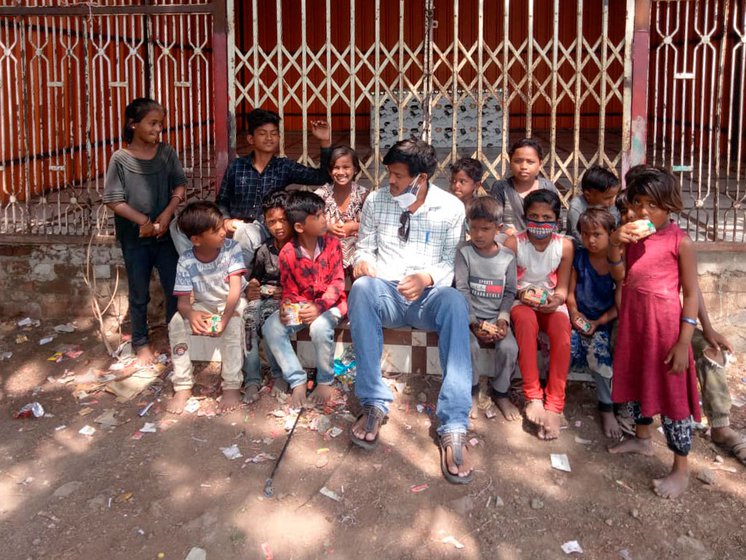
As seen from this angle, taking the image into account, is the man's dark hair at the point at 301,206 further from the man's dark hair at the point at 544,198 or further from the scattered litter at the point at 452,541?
the scattered litter at the point at 452,541

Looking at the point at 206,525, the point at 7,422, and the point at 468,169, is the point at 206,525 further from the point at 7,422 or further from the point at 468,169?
the point at 468,169

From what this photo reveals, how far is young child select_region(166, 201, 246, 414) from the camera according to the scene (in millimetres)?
4012

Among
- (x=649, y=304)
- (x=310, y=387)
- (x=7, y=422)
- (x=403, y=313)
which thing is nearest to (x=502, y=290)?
(x=403, y=313)

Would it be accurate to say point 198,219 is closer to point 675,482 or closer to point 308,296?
point 308,296

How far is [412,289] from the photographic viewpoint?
3773 millimetres

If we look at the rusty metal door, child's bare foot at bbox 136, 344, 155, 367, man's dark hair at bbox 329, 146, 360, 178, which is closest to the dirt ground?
child's bare foot at bbox 136, 344, 155, 367

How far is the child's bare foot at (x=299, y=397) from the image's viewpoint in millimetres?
4027

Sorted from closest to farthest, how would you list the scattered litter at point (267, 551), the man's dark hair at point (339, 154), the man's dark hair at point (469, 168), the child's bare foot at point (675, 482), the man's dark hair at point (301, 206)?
1. the scattered litter at point (267, 551)
2. the child's bare foot at point (675, 482)
3. the man's dark hair at point (301, 206)
4. the man's dark hair at point (339, 154)
5. the man's dark hair at point (469, 168)

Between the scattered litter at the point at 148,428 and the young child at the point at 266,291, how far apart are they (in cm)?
51

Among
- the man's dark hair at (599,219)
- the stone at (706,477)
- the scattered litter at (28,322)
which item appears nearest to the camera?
the stone at (706,477)

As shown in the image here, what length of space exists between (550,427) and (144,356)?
2556 millimetres

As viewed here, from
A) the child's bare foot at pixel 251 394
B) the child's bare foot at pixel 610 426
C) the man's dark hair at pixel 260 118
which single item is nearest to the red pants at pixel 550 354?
the child's bare foot at pixel 610 426

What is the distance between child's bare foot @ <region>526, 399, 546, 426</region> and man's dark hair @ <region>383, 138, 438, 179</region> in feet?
4.46

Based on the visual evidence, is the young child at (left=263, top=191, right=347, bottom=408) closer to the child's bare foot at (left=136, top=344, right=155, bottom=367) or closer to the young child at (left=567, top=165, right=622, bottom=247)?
the child's bare foot at (left=136, top=344, right=155, bottom=367)
